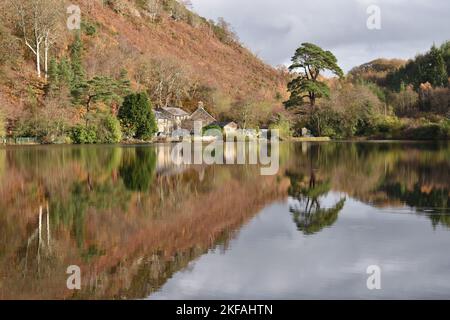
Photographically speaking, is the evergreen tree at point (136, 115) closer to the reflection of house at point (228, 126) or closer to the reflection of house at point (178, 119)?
the reflection of house at point (178, 119)

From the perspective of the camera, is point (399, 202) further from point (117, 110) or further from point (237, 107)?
point (237, 107)

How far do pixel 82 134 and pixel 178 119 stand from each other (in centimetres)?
2550

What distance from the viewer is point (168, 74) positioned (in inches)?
3287

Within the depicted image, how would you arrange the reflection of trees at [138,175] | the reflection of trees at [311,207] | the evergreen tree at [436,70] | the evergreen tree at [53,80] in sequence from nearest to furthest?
the reflection of trees at [311,207], the reflection of trees at [138,175], the evergreen tree at [53,80], the evergreen tree at [436,70]

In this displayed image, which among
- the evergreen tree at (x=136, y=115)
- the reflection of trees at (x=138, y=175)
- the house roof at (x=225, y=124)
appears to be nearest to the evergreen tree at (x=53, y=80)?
the evergreen tree at (x=136, y=115)

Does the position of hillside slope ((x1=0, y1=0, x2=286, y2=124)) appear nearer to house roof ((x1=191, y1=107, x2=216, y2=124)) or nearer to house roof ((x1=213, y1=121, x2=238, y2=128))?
house roof ((x1=213, y1=121, x2=238, y2=128))

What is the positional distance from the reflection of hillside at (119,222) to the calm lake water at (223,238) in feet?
0.09

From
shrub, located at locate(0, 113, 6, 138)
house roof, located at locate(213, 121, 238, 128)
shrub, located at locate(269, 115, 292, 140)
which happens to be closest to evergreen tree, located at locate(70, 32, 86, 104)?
shrub, located at locate(0, 113, 6, 138)

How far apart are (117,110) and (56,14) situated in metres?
13.4

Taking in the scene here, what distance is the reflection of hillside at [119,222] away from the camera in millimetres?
7723

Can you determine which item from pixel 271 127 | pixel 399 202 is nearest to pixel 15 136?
pixel 271 127

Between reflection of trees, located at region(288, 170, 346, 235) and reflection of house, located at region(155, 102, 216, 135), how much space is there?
190 ft

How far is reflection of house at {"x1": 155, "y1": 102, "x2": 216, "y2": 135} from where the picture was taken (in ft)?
253

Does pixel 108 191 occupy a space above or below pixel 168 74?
below
